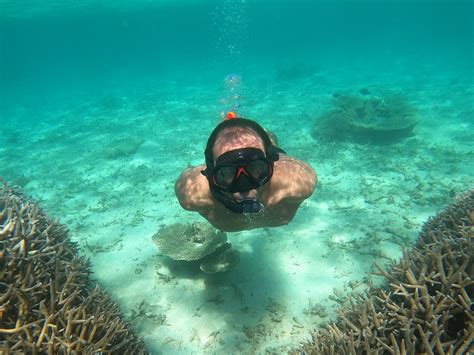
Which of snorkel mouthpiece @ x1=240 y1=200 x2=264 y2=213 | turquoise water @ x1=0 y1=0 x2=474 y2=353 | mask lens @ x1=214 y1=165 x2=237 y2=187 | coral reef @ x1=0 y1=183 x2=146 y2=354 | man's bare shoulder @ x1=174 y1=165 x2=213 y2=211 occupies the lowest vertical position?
turquoise water @ x1=0 y1=0 x2=474 y2=353

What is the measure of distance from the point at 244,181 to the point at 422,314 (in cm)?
234

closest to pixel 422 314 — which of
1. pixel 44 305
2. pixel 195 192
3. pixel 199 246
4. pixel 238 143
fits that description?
pixel 238 143

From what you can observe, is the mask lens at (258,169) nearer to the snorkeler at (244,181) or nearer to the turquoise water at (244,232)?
the snorkeler at (244,181)

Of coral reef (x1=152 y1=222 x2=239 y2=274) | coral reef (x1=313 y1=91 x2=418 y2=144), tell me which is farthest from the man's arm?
coral reef (x1=313 y1=91 x2=418 y2=144)

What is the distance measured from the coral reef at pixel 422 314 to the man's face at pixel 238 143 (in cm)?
191

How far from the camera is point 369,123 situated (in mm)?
14000

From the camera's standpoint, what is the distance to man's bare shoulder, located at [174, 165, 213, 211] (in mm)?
4492

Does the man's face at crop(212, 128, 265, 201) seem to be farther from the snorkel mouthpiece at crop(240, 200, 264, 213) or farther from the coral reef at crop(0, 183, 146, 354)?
the coral reef at crop(0, 183, 146, 354)

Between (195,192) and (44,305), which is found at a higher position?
(195,192)

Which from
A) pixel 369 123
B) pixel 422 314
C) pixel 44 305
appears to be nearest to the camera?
pixel 422 314

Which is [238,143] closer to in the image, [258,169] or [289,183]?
[258,169]

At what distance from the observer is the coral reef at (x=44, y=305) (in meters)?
3.02

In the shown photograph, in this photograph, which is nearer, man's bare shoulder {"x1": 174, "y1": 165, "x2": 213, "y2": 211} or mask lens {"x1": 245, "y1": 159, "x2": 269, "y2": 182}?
mask lens {"x1": 245, "y1": 159, "x2": 269, "y2": 182}

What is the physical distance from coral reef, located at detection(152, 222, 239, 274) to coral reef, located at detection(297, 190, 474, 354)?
2.74 meters
